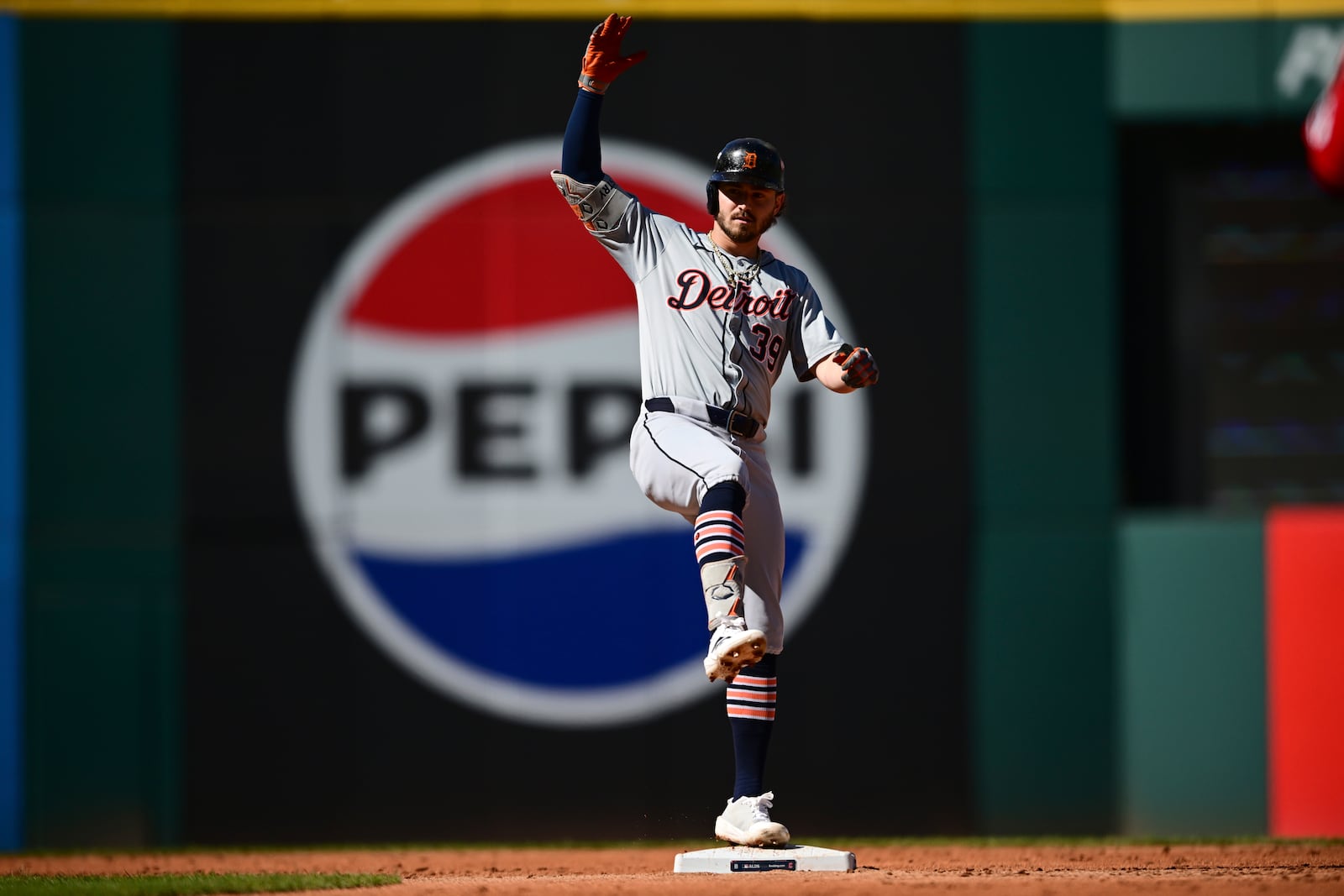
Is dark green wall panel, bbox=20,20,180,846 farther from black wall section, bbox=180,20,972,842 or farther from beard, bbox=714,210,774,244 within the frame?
beard, bbox=714,210,774,244

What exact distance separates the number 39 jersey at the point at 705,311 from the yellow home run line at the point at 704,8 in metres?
3.01

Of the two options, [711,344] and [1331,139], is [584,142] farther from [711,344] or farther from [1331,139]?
Answer: [1331,139]

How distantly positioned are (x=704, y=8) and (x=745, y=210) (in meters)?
3.14

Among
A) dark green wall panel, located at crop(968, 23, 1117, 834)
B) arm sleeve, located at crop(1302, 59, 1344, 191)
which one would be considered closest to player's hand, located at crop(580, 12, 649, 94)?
arm sleeve, located at crop(1302, 59, 1344, 191)

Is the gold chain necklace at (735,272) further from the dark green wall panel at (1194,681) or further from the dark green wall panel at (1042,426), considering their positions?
the dark green wall panel at (1194,681)

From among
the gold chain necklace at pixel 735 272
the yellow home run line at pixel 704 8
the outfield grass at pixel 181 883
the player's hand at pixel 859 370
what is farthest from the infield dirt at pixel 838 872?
the yellow home run line at pixel 704 8

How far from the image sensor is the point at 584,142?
532cm

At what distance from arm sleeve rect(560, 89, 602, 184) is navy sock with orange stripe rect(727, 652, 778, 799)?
62.8 inches

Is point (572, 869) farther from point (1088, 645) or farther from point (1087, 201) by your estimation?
point (1087, 201)

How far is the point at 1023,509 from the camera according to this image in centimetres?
814

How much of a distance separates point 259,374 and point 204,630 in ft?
3.98

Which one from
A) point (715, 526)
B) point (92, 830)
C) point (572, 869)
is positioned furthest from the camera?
point (92, 830)

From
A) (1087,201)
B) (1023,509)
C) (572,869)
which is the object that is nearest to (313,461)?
(572,869)

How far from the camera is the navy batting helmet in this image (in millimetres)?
5262
